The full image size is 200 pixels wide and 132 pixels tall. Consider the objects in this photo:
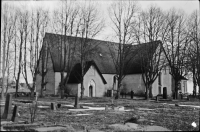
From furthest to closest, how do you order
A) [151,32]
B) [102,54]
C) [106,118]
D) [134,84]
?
1. [102,54]
2. [134,84]
3. [151,32]
4. [106,118]

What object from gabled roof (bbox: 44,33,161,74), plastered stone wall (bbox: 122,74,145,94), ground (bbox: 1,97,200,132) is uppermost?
gabled roof (bbox: 44,33,161,74)

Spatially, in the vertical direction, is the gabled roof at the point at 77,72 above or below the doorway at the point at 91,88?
above

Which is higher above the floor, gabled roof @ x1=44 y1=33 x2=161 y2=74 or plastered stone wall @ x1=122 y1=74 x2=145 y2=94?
gabled roof @ x1=44 y1=33 x2=161 y2=74

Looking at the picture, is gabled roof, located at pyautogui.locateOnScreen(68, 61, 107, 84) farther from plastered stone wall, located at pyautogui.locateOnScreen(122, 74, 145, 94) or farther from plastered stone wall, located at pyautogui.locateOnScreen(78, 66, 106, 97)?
plastered stone wall, located at pyautogui.locateOnScreen(122, 74, 145, 94)

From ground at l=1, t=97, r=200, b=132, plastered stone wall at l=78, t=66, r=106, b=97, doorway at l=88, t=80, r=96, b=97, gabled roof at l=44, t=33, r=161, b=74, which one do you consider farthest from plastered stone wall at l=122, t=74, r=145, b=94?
ground at l=1, t=97, r=200, b=132

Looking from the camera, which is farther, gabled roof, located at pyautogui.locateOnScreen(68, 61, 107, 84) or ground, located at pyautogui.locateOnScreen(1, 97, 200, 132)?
gabled roof, located at pyautogui.locateOnScreen(68, 61, 107, 84)

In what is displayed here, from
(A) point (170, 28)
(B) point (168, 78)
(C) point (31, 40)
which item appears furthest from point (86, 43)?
(B) point (168, 78)

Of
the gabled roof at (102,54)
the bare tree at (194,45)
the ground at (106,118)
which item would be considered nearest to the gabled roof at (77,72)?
the gabled roof at (102,54)

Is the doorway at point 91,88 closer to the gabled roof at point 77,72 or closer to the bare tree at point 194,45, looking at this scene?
the gabled roof at point 77,72

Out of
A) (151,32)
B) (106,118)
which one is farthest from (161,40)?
(106,118)

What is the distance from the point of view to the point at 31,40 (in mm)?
32875

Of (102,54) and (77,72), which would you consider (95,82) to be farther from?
(102,54)

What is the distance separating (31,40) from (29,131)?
2542cm

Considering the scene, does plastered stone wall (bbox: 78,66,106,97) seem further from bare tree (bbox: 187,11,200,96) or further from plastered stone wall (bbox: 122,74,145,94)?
bare tree (bbox: 187,11,200,96)
